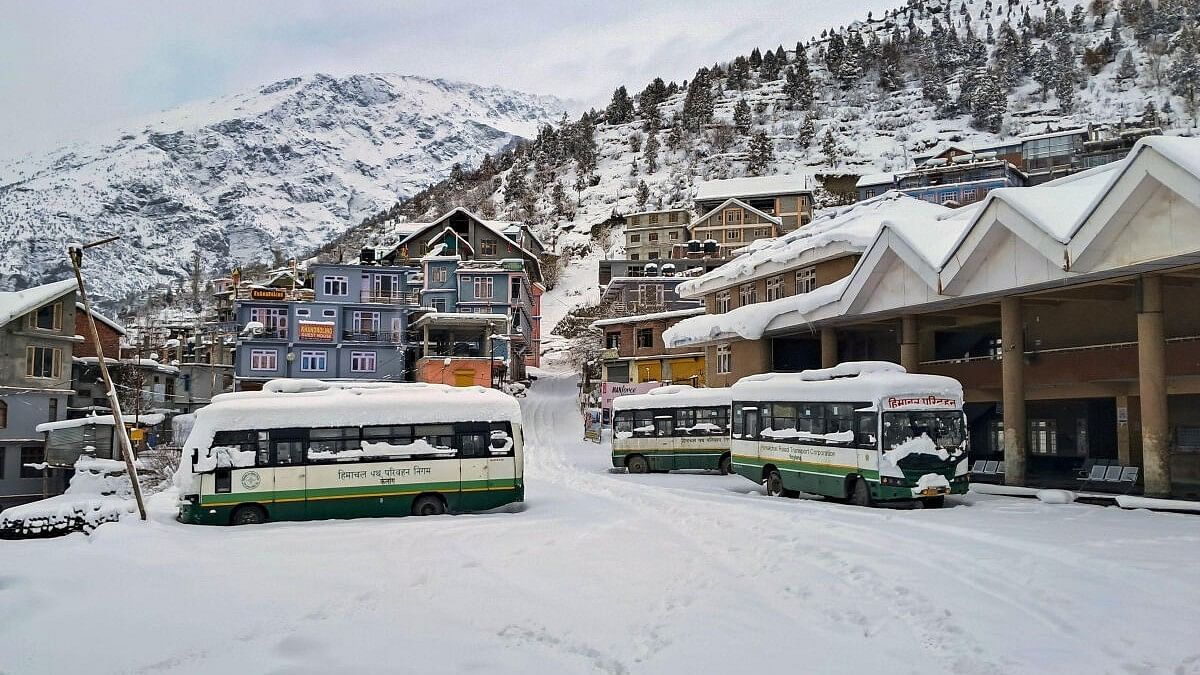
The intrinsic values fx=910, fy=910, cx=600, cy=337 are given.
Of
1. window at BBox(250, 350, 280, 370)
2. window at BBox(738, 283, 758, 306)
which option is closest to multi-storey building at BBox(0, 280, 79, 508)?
window at BBox(250, 350, 280, 370)

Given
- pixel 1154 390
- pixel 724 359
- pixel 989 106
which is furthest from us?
pixel 989 106

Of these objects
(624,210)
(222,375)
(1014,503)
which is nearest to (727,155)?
(624,210)

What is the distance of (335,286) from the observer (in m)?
58.8

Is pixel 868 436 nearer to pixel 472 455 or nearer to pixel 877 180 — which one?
pixel 472 455

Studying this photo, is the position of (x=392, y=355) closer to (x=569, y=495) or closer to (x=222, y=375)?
(x=222, y=375)

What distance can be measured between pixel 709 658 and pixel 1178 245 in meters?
16.4

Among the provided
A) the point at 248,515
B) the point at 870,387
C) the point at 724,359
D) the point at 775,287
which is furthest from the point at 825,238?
the point at 248,515

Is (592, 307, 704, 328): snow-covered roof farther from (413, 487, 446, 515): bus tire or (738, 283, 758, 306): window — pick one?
(413, 487, 446, 515): bus tire

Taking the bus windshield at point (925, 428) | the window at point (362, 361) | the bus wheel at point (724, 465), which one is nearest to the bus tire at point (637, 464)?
the bus wheel at point (724, 465)

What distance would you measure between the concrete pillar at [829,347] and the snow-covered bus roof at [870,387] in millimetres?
9787

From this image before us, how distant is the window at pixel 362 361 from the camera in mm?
58500

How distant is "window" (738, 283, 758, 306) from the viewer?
42.2 metres

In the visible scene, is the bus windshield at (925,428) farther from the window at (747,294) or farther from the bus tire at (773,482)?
the window at (747,294)

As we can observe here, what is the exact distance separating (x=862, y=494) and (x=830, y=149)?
106m
